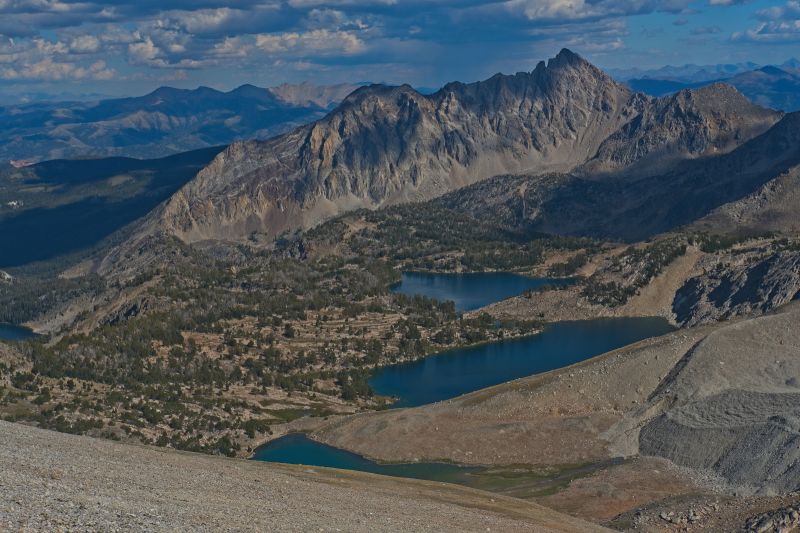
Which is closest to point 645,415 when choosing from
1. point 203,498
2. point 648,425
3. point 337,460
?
point 648,425

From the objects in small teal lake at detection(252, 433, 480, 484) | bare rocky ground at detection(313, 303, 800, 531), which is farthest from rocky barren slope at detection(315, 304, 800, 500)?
small teal lake at detection(252, 433, 480, 484)

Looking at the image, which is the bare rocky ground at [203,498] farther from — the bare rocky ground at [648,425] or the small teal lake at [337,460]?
the small teal lake at [337,460]

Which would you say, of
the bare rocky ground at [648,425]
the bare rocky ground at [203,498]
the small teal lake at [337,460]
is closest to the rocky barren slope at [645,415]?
the bare rocky ground at [648,425]

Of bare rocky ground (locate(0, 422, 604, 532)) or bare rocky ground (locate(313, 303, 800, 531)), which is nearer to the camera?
bare rocky ground (locate(0, 422, 604, 532))

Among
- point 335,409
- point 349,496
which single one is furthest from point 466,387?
point 349,496

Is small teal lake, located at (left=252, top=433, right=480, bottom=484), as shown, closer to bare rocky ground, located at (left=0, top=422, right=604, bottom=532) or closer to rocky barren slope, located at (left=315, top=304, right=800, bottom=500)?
rocky barren slope, located at (left=315, top=304, right=800, bottom=500)

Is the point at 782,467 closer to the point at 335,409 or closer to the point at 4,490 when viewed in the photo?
the point at 4,490
